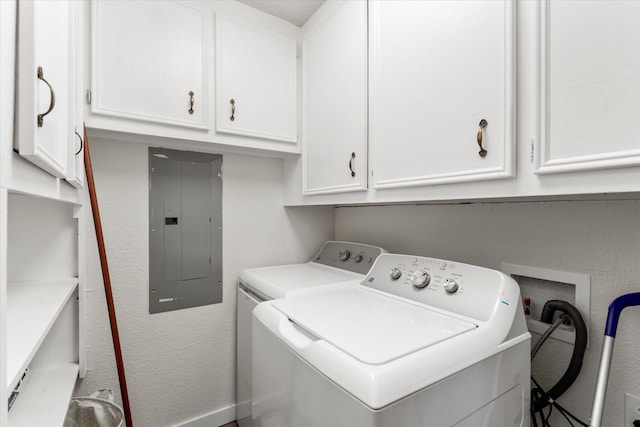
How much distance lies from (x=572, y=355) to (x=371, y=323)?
73 centimetres

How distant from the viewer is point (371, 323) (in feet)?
3.05

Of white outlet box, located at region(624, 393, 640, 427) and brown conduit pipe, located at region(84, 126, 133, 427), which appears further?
brown conduit pipe, located at region(84, 126, 133, 427)

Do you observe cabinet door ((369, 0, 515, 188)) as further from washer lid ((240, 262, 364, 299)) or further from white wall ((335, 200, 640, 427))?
washer lid ((240, 262, 364, 299))

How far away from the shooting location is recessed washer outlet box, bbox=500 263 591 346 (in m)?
1.05

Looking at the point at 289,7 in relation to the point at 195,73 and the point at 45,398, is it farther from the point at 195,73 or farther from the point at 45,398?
the point at 45,398

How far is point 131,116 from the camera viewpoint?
4.43 feet

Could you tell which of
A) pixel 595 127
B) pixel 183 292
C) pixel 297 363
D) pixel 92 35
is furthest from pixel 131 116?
pixel 595 127

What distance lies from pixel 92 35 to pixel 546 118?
1670 mm

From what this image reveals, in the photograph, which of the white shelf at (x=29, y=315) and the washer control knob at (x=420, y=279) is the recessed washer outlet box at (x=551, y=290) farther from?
the white shelf at (x=29, y=315)

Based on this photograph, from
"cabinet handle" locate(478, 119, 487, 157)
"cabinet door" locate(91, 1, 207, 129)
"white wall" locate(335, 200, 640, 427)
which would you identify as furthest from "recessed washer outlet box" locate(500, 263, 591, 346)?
"cabinet door" locate(91, 1, 207, 129)

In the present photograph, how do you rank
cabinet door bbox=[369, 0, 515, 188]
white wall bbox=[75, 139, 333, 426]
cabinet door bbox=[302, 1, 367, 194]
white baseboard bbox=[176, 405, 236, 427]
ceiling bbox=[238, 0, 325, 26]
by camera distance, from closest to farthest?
cabinet door bbox=[369, 0, 515, 188] < cabinet door bbox=[302, 1, 367, 194] < white wall bbox=[75, 139, 333, 426] < ceiling bbox=[238, 0, 325, 26] < white baseboard bbox=[176, 405, 236, 427]

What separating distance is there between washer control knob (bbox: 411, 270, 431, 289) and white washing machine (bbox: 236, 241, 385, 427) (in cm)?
35

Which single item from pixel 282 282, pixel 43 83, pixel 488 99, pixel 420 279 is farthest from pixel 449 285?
pixel 43 83

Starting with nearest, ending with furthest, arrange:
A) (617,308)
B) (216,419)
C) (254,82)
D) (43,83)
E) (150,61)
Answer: (43,83), (617,308), (150,61), (254,82), (216,419)
